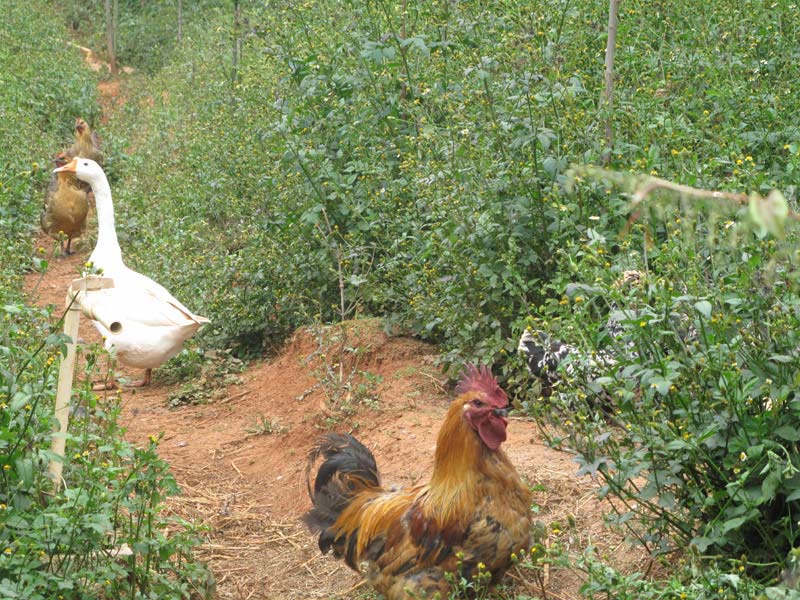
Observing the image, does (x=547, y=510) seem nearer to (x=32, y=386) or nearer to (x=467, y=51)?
(x=32, y=386)

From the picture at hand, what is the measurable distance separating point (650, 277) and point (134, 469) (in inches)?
81.8

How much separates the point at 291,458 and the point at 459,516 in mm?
2384

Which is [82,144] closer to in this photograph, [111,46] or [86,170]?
[86,170]

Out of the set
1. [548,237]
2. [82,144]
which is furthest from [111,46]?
[548,237]

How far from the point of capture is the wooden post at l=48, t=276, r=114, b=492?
383 centimetres

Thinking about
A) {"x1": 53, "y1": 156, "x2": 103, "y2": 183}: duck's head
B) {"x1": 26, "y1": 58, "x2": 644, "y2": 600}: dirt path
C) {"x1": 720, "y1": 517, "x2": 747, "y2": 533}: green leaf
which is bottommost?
{"x1": 26, "y1": 58, "x2": 644, "y2": 600}: dirt path

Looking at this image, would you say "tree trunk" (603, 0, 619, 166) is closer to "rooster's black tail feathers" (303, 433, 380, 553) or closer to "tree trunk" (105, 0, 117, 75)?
"rooster's black tail feathers" (303, 433, 380, 553)

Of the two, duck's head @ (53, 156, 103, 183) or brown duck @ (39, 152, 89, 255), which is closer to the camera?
duck's head @ (53, 156, 103, 183)

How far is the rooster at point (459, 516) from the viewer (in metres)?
4.00

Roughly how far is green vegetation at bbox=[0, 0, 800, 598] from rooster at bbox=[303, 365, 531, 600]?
0.27 meters

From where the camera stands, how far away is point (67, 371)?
395 centimetres

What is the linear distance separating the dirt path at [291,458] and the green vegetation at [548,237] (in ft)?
0.84

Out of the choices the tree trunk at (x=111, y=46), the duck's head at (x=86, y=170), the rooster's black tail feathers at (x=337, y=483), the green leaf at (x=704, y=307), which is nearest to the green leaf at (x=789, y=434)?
the green leaf at (x=704, y=307)

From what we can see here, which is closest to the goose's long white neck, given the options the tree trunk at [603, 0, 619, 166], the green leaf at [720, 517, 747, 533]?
the tree trunk at [603, 0, 619, 166]
